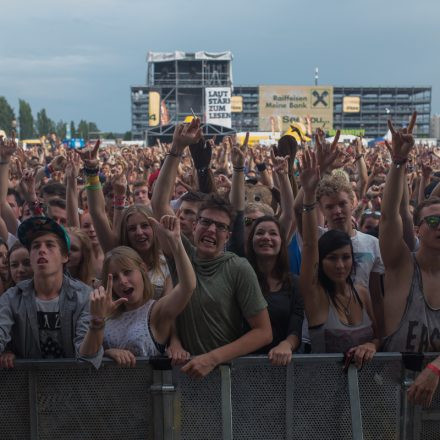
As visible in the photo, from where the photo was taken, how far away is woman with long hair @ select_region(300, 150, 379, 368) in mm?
3602

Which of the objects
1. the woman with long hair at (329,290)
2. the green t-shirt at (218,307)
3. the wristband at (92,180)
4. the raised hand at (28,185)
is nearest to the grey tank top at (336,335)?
the woman with long hair at (329,290)

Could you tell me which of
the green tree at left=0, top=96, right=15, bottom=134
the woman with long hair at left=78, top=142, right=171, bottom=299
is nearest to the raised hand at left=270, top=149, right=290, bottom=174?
the woman with long hair at left=78, top=142, right=171, bottom=299

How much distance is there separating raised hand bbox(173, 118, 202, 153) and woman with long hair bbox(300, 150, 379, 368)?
891 millimetres

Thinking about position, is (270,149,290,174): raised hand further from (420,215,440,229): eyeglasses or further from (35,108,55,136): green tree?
(35,108,55,136): green tree

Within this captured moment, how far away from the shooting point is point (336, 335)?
11.8 feet

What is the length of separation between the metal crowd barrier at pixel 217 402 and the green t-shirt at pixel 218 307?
0.22 meters

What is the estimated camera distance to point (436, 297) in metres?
3.50

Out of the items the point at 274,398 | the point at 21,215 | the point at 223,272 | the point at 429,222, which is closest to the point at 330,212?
the point at 429,222

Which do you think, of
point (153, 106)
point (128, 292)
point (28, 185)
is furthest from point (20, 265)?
point (153, 106)

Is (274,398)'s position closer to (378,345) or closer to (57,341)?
(378,345)

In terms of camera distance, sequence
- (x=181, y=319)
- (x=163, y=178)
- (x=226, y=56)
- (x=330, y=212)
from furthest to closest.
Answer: (x=226, y=56) → (x=330, y=212) → (x=163, y=178) → (x=181, y=319)

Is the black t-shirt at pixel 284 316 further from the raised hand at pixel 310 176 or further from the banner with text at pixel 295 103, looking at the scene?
the banner with text at pixel 295 103

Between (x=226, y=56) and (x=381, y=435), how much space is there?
7579cm

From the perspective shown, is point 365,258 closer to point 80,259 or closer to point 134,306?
point 134,306
